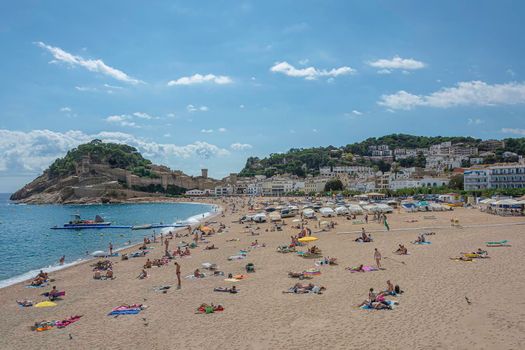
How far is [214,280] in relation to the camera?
15250mm

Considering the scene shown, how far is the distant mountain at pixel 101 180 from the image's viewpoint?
10712cm

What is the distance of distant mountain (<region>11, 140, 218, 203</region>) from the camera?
351ft

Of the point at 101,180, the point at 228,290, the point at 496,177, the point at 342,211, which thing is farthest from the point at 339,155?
the point at 228,290

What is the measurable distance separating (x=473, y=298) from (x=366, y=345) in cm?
453

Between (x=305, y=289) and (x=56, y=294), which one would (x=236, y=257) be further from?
(x=56, y=294)

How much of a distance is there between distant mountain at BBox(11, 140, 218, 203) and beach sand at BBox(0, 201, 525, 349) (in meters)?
94.5

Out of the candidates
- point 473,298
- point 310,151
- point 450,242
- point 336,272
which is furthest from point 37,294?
point 310,151

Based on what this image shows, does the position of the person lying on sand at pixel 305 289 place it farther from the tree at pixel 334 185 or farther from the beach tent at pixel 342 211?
the tree at pixel 334 185

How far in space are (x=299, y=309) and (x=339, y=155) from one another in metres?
144

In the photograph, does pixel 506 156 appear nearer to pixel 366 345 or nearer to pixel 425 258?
pixel 425 258

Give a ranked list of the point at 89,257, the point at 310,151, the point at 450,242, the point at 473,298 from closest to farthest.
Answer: the point at 473,298 → the point at 450,242 → the point at 89,257 → the point at 310,151

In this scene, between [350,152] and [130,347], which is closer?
[130,347]

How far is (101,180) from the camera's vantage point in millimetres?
111000

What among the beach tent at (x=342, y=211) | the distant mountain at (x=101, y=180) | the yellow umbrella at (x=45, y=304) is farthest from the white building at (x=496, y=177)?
the distant mountain at (x=101, y=180)
